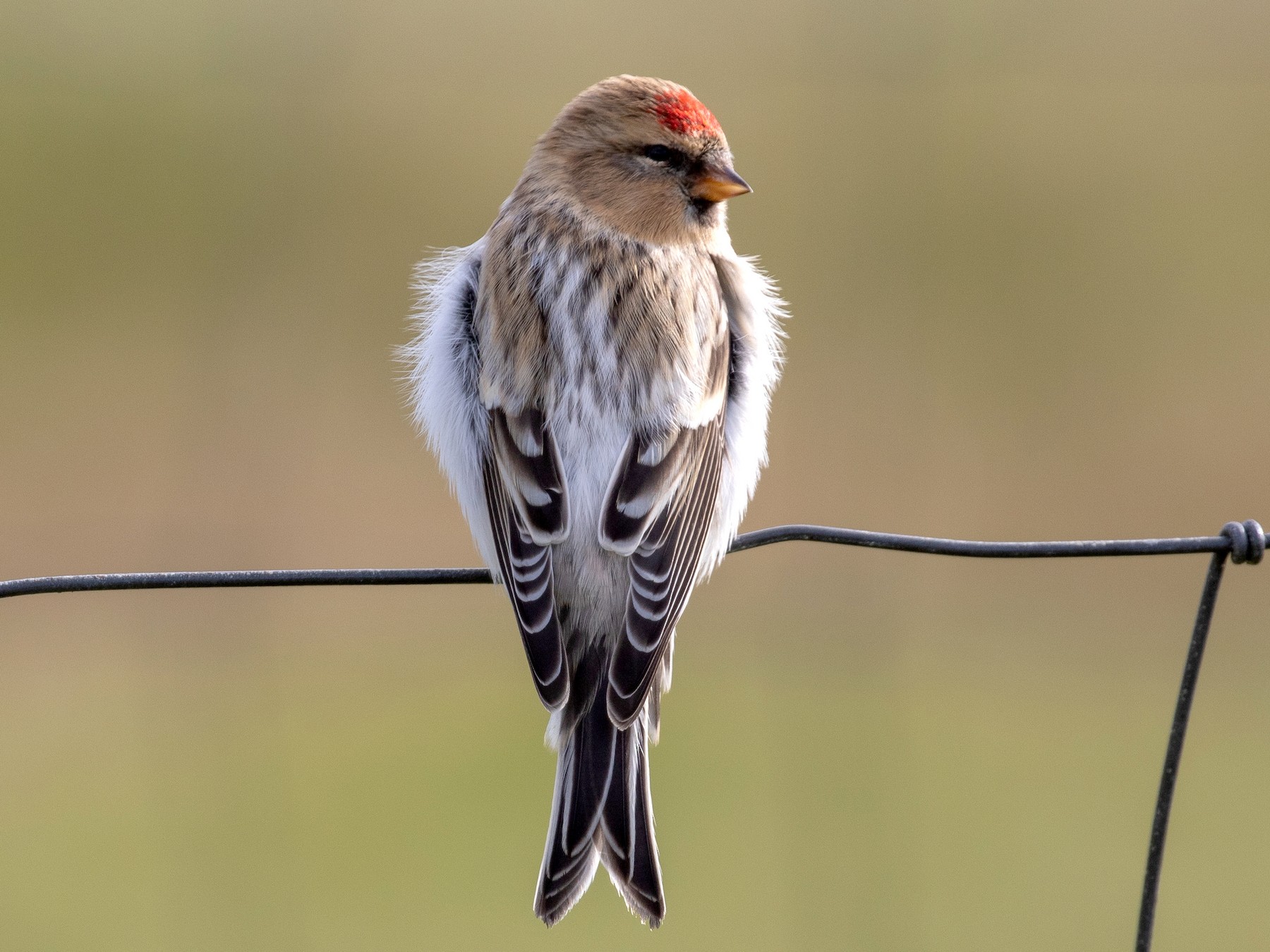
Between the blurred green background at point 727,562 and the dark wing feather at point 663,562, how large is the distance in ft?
12.1

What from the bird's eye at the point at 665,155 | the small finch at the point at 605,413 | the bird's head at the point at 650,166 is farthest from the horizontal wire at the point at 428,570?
the bird's eye at the point at 665,155

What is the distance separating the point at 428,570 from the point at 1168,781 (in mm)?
1351

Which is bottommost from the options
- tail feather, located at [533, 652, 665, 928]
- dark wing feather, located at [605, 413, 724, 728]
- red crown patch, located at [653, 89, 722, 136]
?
tail feather, located at [533, 652, 665, 928]

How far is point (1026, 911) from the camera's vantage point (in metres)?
6.97

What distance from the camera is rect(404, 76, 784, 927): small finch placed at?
333 centimetres

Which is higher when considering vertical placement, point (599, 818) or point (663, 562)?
point (663, 562)

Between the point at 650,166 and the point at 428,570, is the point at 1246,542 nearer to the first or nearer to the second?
the point at 428,570

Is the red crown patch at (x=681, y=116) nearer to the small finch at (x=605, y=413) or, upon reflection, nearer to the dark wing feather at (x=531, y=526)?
the small finch at (x=605, y=413)

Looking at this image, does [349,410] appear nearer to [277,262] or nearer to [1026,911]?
[277,262]

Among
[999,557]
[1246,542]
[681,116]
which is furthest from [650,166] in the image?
[1246,542]

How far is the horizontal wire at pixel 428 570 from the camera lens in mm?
2744

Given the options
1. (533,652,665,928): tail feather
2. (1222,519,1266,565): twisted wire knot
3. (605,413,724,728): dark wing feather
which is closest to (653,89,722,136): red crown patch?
(605,413,724,728): dark wing feather

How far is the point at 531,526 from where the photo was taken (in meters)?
3.46

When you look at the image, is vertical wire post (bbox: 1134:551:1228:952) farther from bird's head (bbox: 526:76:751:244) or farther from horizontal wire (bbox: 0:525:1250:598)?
bird's head (bbox: 526:76:751:244)
